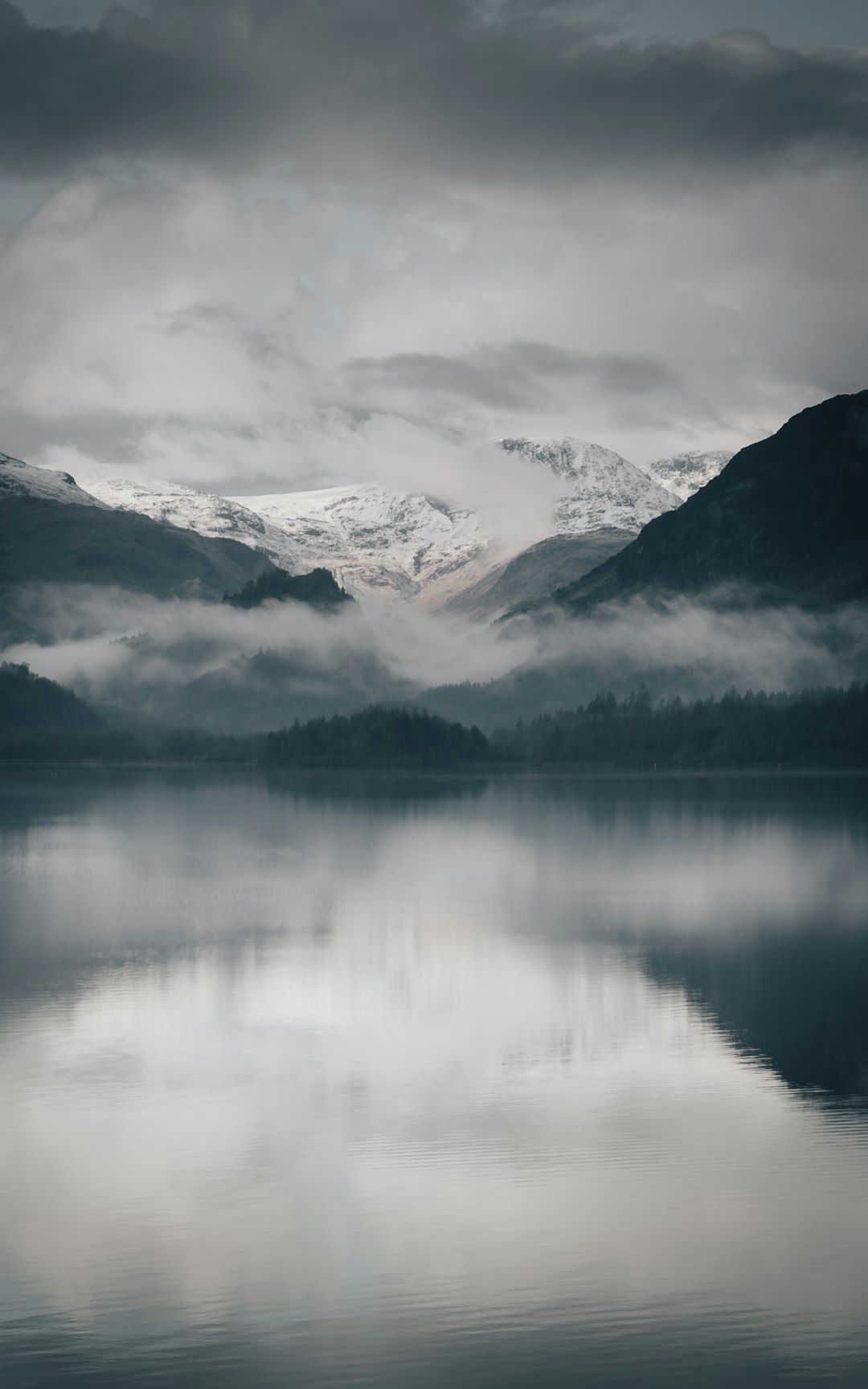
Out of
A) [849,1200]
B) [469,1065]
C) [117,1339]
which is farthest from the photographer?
[469,1065]

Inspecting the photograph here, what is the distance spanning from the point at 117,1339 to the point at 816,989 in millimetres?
41137

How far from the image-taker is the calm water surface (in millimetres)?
26516

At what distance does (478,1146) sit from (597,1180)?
3832 millimetres

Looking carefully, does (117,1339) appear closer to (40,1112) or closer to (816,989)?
(40,1112)

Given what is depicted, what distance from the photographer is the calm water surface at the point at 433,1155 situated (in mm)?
26516

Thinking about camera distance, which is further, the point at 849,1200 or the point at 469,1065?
the point at 469,1065

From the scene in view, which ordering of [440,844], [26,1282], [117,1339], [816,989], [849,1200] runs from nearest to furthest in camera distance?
[117,1339]
[26,1282]
[849,1200]
[816,989]
[440,844]

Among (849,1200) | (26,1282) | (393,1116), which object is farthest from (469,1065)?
(26,1282)

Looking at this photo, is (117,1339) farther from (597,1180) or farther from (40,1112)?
(40,1112)

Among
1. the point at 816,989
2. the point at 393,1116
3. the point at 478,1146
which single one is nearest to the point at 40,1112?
the point at 393,1116

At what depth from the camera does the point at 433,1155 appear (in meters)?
37.4

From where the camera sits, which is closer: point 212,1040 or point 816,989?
point 212,1040

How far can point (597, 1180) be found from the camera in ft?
115

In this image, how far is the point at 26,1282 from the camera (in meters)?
28.9
